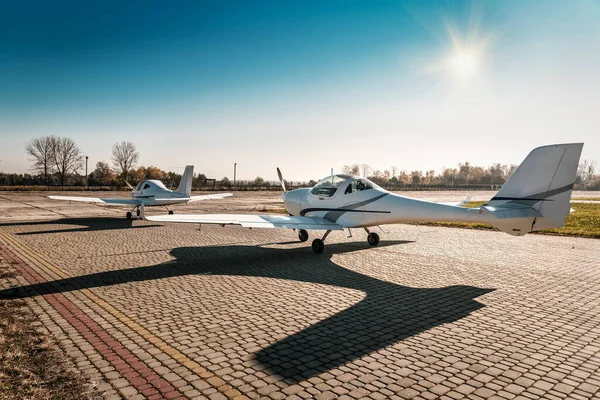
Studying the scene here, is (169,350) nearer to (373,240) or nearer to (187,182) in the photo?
(373,240)

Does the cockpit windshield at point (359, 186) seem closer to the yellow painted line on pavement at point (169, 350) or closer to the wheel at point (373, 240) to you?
the wheel at point (373, 240)

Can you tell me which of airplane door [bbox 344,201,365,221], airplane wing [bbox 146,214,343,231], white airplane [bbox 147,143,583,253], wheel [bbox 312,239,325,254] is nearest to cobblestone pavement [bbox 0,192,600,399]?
wheel [bbox 312,239,325,254]

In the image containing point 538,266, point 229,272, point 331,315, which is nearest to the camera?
point 331,315

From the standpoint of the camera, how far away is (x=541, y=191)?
28.9ft

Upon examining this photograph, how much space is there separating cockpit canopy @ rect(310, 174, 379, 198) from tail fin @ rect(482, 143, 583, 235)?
14.8 ft

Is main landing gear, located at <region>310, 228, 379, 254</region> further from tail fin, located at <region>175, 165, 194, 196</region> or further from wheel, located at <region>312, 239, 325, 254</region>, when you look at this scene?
tail fin, located at <region>175, 165, 194, 196</region>

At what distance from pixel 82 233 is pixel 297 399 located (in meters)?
16.6

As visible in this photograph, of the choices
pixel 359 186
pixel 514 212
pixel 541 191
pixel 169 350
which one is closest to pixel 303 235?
pixel 359 186

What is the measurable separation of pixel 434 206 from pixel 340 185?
3629mm

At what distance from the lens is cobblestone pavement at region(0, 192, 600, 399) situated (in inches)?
172

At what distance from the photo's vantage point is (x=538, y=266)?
10836 mm

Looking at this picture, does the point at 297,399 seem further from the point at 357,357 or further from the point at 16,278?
the point at 16,278

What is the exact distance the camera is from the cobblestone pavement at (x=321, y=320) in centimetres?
436

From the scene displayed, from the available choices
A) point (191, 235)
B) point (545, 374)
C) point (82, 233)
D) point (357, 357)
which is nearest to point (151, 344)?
point (357, 357)
